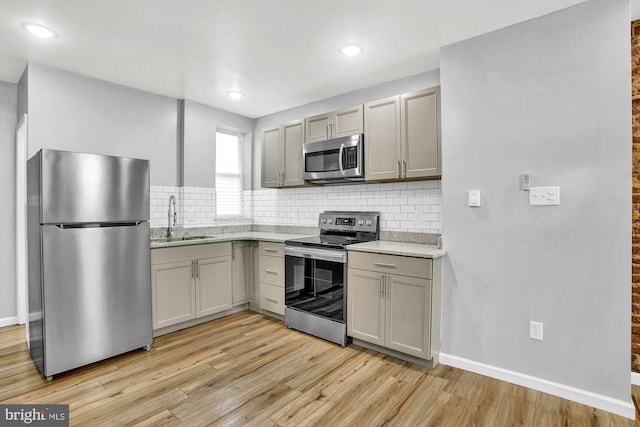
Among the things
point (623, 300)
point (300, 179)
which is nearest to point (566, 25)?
point (623, 300)

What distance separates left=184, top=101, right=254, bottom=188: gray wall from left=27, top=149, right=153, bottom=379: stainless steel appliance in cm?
121

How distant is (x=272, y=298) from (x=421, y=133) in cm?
236

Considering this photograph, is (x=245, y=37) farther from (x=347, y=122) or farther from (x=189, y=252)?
(x=189, y=252)

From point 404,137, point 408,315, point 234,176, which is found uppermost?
point 404,137

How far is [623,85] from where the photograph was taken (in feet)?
6.70

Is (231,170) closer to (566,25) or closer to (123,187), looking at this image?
(123,187)

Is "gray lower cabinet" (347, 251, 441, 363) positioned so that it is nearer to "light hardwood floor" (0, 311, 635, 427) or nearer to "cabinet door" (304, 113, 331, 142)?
"light hardwood floor" (0, 311, 635, 427)

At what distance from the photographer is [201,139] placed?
13.8ft

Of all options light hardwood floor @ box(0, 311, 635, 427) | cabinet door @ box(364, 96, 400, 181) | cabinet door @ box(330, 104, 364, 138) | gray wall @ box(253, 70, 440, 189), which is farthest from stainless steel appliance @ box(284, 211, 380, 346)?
gray wall @ box(253, 70, 440, 189)

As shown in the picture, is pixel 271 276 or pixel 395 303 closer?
pixel 395 303

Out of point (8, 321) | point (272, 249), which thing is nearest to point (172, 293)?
point (272, 249)

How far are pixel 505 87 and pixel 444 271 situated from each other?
1.47 m

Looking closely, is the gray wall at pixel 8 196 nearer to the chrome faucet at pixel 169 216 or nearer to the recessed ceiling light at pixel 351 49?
the chrome faucet at pixel 169 216

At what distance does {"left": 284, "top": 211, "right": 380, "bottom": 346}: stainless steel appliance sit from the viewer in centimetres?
309
